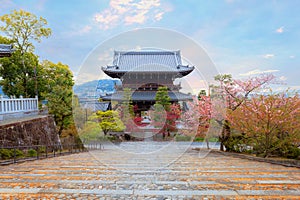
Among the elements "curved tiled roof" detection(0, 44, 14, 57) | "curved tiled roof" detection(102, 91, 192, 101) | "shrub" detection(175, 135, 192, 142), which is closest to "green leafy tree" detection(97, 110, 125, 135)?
"curved tiled roof" detection(102, 91, 192, 101)

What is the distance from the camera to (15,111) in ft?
30.3

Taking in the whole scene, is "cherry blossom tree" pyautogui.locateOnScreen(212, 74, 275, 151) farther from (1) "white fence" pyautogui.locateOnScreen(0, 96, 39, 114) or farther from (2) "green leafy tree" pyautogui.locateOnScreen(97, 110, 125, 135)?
(1) "white fence" pyautogui.locateOnScreen(0, 96, 39, 114)

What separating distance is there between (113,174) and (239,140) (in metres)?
7.01

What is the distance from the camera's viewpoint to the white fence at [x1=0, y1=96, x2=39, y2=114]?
8.42 metres

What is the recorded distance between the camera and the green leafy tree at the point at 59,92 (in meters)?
12.3

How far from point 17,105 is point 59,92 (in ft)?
10.8

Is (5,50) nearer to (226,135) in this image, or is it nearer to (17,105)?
(17,105)

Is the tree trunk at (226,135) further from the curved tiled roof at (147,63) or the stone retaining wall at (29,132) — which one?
the curved tiled roof at (147,63)

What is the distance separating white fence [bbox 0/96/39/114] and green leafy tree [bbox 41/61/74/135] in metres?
1.13

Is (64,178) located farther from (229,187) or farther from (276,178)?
(276,178)

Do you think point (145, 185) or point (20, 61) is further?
point (20, 61)

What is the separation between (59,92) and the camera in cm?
1268

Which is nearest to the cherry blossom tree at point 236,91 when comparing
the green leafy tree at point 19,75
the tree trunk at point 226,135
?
the tree trunk at point 226,135

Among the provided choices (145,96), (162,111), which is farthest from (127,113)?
(145,96)
